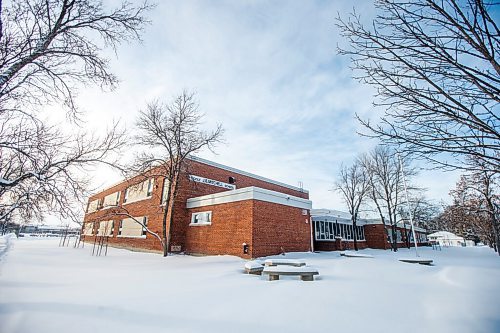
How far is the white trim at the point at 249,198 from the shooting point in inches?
597

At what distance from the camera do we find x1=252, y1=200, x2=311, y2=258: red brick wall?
48.0ft

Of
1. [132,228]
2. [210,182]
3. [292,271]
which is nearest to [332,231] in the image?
[210,182]

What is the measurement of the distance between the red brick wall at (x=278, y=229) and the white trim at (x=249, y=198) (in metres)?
0.32

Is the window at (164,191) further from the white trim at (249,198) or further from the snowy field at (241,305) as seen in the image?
the snowy field at (241,305)

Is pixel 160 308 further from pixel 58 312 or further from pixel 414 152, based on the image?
pixel 414 152

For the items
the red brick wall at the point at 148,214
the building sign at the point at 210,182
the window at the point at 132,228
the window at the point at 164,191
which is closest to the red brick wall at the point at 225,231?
the building sign at the point at 210,182

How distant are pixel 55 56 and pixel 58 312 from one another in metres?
7.05

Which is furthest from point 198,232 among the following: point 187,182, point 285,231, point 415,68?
point 415,68

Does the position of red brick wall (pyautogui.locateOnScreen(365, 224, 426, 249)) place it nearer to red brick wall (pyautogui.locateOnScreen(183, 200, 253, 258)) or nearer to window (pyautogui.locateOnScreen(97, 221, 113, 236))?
red brick wall (pyautogui.locateOnScreen(183, 200, 253, 258))

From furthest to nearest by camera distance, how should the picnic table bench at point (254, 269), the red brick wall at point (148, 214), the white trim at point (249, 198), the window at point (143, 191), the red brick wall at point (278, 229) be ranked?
the window at point (143, 191) → the red brick wall at point (148, 214) → the white trim at point (249, 198) → the red brick wall at point (278, 229) → the picnic table bench at point (254, 269)

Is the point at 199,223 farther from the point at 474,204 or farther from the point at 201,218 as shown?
the point at 474,204

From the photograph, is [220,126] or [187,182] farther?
[187,182]

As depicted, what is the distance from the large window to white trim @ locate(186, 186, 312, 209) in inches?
298

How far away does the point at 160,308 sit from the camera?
15.9ft
